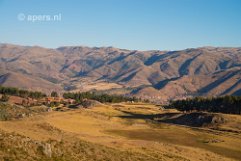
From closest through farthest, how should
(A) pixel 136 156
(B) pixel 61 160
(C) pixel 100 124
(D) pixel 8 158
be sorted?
(D) pixel 8 158, (B) pixel 61 160, (A) pixel 136 156, (C) pixel 100 124

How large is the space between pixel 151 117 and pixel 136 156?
106 m

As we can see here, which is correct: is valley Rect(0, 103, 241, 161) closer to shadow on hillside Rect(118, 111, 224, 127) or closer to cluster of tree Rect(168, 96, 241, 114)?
shadow on hillside Rect(118, 111, 224, 127)

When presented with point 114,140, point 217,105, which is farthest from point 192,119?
point 114,140

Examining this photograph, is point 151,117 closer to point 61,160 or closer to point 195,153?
point 195,153

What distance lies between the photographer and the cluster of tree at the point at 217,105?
160 m

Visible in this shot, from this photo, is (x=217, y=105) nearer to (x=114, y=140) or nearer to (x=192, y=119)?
(x=192, y=119)

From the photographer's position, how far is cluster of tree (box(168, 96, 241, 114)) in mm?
160375

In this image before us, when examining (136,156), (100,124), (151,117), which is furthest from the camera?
(151,117)

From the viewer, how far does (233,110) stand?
6344 inches

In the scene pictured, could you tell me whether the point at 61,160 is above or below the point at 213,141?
above

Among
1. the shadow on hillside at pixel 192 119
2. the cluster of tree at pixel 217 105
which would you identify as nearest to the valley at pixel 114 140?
the shadow on hillside at pixel 192 119

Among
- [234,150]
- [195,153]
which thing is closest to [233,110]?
[234,150]

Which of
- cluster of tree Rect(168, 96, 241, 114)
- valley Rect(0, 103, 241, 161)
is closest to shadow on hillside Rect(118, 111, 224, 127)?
valley Rect(0, 103, 241, 161)

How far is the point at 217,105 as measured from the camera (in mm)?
174375
